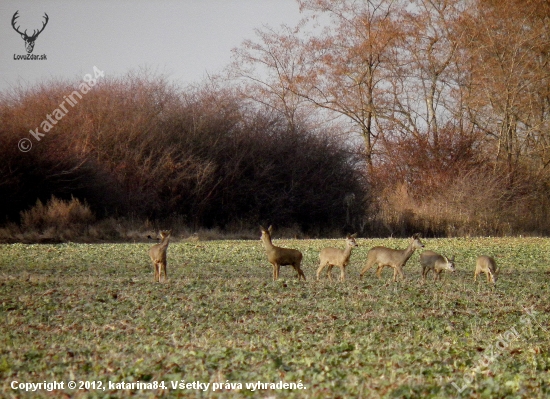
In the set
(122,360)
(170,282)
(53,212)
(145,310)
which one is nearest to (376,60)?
(53,212)

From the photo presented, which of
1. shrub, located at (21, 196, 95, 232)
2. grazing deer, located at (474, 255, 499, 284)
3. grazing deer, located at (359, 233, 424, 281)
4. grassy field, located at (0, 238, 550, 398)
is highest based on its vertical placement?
shrub, located at (21, 196, 95, 232)

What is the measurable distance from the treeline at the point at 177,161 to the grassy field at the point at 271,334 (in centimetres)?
1529

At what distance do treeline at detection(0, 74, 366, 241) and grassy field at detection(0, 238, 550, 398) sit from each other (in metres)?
15.3

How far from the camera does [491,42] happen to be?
39.7 meters

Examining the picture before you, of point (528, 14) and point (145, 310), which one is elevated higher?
point (528, 14)

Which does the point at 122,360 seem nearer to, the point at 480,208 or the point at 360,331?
the point at 360,331

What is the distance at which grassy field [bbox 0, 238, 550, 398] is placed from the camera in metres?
7.05

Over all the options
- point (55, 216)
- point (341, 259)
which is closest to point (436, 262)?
point (341, 259)

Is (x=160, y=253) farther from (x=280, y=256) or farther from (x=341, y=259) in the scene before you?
(x=341, y=259)

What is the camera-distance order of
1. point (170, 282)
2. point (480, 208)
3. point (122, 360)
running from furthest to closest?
1. point (480, 208)
2. point (170, 282)
3. point (122, 360)

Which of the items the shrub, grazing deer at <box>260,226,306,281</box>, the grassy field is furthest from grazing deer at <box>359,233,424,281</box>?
the shrub

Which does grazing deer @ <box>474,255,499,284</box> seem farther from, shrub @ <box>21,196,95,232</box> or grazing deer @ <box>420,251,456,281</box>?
shrub @ <box>21,196,95,232</box>

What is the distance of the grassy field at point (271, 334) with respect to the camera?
278 inches

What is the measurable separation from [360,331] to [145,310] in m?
3.20
